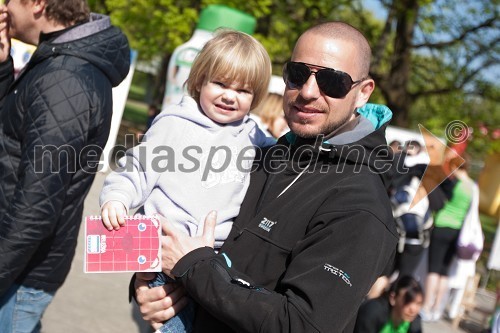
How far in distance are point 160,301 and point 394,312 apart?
3422 mm

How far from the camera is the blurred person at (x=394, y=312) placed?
16.9 feet

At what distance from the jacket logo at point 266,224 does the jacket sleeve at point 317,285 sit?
0.44ft

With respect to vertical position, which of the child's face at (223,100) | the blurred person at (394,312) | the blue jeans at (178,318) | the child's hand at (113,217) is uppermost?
the child's face at (223,100)

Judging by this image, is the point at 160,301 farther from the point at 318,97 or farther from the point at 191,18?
the point at 191,18

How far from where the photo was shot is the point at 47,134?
102 inches

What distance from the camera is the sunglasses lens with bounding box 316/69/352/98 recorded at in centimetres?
220

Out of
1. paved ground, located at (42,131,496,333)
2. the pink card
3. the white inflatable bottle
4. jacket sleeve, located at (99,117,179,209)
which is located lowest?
paved ground, located at (42,131,496,333)

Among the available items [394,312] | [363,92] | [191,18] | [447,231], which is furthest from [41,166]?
[191,18]

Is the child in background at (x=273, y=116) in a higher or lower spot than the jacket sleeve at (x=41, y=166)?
lower

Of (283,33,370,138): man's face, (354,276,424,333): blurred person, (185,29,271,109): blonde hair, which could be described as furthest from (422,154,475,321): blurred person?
(283,33,370,138): man's face

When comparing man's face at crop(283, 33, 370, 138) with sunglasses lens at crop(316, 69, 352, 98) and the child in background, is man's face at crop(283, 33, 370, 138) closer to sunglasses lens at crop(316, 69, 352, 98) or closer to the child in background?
sunglasses lens at crop(316, 69, 352, 98)

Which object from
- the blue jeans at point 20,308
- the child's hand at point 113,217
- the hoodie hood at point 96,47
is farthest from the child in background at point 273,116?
the child's hand at point 113,217

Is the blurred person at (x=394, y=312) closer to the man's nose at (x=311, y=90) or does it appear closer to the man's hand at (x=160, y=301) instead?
the man's hand at (x=160, y=301)

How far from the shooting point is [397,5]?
17656mm
